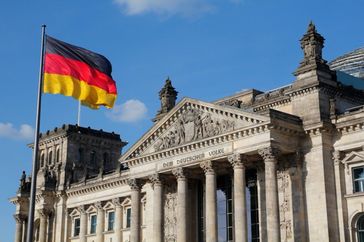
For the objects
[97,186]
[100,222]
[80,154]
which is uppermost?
[80,154]

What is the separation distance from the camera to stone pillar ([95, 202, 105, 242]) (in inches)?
2665

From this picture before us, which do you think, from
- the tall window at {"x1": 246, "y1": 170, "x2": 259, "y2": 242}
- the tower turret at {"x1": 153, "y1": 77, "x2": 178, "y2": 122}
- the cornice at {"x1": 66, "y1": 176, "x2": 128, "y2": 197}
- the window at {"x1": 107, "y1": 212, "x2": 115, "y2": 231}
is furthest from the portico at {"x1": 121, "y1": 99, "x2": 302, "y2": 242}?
the window at {"x1": 107, "y1": 212, "x2": 115, "y2": 231}

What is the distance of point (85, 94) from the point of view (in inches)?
1188

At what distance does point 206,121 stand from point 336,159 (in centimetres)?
1038

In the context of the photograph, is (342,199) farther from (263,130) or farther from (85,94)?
(85,94)

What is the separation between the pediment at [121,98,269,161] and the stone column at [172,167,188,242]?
2302 mm

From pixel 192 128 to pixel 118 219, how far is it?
1886 centimetres

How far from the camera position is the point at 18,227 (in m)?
75.1

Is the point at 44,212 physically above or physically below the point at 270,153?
below

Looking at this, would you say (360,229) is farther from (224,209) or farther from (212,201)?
(224,209)

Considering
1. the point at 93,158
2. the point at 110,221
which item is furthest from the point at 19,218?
the point at 110,221

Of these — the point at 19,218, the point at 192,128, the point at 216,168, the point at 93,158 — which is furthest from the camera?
the point at 93,158

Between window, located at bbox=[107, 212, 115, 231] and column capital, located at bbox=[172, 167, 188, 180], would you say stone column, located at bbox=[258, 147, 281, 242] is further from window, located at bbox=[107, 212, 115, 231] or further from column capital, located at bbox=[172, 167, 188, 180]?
window, located at bbox=[107, 212, 115, 231]

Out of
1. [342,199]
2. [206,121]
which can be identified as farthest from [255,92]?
[342,199]
